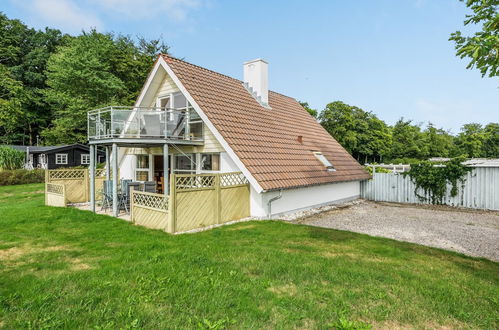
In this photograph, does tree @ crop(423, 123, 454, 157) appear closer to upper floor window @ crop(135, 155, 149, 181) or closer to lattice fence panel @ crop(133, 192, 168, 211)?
upper floor window @ crop(135, 155, 149, 181)

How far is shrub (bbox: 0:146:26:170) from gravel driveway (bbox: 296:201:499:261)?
1099 inches

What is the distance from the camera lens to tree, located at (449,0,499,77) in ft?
11.1

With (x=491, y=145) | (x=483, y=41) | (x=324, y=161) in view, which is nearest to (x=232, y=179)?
(x=324, y=161)

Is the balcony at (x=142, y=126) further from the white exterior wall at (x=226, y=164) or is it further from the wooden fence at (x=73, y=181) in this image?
the wooden fence at (x=73, y=181)

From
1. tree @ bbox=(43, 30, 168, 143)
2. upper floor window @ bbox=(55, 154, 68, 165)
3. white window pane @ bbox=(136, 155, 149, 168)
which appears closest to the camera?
white window pane @ bbox=(136, 155, 149, 168)

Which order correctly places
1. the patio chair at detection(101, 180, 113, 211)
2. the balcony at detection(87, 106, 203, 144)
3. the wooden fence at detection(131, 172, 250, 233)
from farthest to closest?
the patio chair at detection(101, 180, 113, 211) → the balcony at detection(87, 106, 203, 144) → the wooden fence at detection(131, 172, 250, 233)

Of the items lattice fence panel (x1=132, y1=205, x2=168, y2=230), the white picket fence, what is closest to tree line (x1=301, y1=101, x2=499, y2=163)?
the white picket fence

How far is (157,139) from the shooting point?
975 centimetres

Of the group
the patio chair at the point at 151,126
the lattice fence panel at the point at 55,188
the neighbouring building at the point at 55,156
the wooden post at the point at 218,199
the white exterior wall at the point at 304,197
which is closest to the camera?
the wooden post at the point at 218,199

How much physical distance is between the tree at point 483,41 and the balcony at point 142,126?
27.2 ft

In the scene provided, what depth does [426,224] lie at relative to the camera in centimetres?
929

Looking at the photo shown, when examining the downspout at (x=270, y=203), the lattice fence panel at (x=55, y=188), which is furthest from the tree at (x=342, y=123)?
the lattice fence panel at (x=55, y=188)

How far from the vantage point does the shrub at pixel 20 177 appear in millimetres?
22172

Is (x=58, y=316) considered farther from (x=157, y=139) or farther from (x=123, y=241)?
(x=157, y=139)
